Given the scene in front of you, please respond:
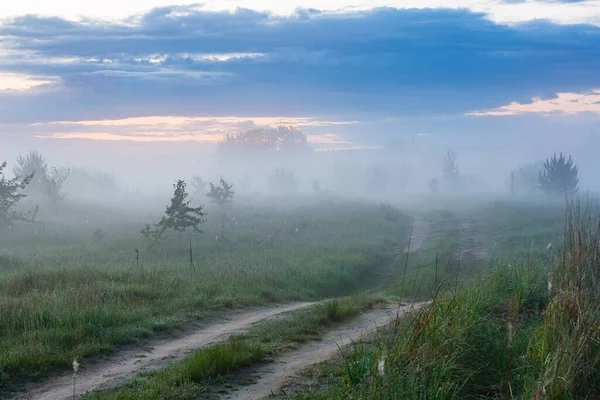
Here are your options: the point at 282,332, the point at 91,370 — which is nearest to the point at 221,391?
the point at 91,370

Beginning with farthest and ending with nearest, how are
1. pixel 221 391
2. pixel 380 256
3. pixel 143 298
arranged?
pixel 380 256
pixel 143 298
pixel 221 391

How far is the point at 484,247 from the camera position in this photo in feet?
111

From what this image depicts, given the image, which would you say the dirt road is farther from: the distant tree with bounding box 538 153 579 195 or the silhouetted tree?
the silhouetted tree

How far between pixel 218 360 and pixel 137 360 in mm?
1998

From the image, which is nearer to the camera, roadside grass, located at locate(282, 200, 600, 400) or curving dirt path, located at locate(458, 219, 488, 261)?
roadside grass, located at locate(282, 200, 600, 400)

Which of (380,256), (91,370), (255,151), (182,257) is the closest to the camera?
(91,370)

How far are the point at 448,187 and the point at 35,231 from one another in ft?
391

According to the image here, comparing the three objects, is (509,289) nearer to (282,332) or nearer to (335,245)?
(282,332)

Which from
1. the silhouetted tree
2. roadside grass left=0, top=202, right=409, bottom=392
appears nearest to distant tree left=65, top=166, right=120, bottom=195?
roadside grass left=0, top=202, right=409, bottom=392

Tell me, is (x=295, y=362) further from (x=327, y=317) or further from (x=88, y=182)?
(x=88, y=182)

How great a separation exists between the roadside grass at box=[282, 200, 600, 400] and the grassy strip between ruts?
138cm

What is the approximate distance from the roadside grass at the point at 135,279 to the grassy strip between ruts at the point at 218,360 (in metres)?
1.83

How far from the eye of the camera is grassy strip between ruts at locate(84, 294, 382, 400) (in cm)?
753

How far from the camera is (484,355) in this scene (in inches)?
294
